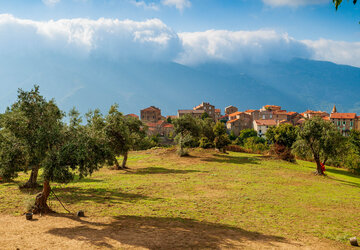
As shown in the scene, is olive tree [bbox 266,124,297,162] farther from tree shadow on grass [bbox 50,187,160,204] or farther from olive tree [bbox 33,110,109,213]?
olive tree [bbox 33,110,109,213]

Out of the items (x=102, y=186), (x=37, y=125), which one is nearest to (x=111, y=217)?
(x=37, y=125)

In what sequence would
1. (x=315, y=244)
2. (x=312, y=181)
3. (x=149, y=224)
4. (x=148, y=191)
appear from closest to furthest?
(x=315, y=244) < (x=149, y=224) < (x=148, y=191) < (x=312, y=181)

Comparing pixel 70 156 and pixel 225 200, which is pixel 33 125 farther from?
pixel 225 200

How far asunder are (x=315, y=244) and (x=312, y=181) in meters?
22.7

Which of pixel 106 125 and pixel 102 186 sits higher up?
pixel 106 125

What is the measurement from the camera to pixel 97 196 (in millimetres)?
24078

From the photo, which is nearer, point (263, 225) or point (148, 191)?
point (263, 225)

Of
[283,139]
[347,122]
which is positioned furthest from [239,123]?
[283,139]

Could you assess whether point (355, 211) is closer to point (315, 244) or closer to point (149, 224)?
point (315, 244)

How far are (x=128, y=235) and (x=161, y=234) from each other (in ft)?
6.03

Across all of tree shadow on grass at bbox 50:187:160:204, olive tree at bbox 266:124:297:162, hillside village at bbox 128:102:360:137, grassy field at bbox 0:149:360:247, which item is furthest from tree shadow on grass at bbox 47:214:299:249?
hillside village at bbox 128:102:360:137

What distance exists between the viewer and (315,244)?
568 inches

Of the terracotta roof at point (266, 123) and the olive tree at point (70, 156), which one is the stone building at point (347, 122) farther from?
the olive tree at point (70, 156)

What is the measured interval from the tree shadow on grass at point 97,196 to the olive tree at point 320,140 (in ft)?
90.3
